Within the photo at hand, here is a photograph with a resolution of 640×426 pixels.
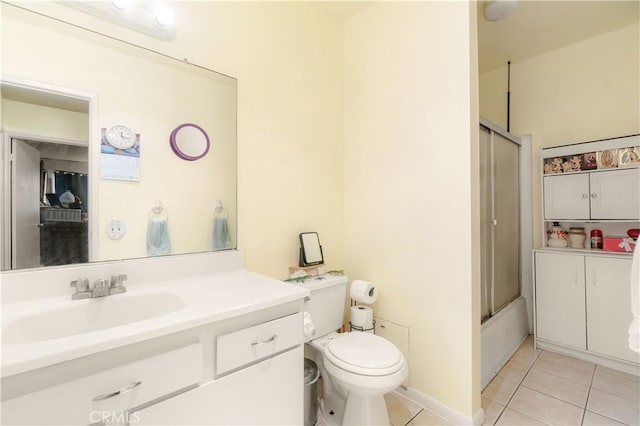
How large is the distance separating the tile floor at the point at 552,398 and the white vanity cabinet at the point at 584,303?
0.58 ft

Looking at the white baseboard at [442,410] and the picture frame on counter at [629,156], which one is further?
the picture frame on counter at [629,156]

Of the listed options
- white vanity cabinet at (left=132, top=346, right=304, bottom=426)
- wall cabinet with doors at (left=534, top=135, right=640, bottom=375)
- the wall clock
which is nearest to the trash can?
white vanity cabinet at (left=132, top=346, right=304, bottom=426)

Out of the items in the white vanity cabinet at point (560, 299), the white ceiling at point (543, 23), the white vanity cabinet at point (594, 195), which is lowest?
the white vanity cabinet at point (560, 299)

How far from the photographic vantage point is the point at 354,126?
2.12m

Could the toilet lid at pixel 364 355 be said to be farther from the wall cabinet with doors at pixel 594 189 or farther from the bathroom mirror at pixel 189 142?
the wall cabinet with doors at pixel 594 189

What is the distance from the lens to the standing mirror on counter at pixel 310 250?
1814mm

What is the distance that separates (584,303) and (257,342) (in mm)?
2643

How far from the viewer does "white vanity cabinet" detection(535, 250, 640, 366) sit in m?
2.05

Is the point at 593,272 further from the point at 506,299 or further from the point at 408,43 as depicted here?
the point at 408,43

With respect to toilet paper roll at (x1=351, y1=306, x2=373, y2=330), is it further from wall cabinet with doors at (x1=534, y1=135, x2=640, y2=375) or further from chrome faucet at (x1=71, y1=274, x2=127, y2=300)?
wall cabinet with doors at (x1=534, y1=135, x2=640, y2=375)

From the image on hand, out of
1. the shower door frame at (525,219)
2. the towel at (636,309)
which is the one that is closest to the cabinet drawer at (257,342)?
the towel at (636,309)

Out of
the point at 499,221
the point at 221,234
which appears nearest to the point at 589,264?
the point at 499,221

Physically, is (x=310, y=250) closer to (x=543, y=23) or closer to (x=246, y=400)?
(x=246, y=400)

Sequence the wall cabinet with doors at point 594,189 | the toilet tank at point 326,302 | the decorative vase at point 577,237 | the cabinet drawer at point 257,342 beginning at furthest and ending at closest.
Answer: the decorative vase at point 577,237 → the wall cabinet with doors at point 594,189 → the toilet tank at point 326,302 → the cabinet drawer at point 257,342
